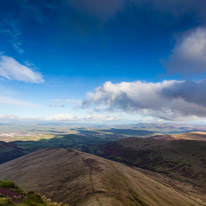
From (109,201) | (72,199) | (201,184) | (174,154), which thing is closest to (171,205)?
(109,201)

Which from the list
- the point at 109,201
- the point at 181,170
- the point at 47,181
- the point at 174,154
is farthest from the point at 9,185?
the point at 174,154

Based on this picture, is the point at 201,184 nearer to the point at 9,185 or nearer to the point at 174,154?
the point at 174,154

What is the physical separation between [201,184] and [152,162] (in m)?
74.3

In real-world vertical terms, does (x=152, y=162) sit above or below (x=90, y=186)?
below

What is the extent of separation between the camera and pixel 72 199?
173ft

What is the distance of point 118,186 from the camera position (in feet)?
206

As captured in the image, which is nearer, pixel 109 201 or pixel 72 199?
pixel 109 201

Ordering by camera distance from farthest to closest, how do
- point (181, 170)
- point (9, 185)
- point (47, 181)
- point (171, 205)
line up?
point (181, 170), point (47, 181), point (171, 205), point (9, 185)

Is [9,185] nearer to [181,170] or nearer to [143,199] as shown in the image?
[143,199]

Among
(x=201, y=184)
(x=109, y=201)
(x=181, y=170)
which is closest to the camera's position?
(x=109, y=201)

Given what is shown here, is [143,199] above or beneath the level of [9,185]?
beneath

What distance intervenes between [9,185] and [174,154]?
665ft

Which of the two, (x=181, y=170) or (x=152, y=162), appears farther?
(x=152, y=162)

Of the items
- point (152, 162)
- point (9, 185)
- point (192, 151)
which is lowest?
point (152, 162)
